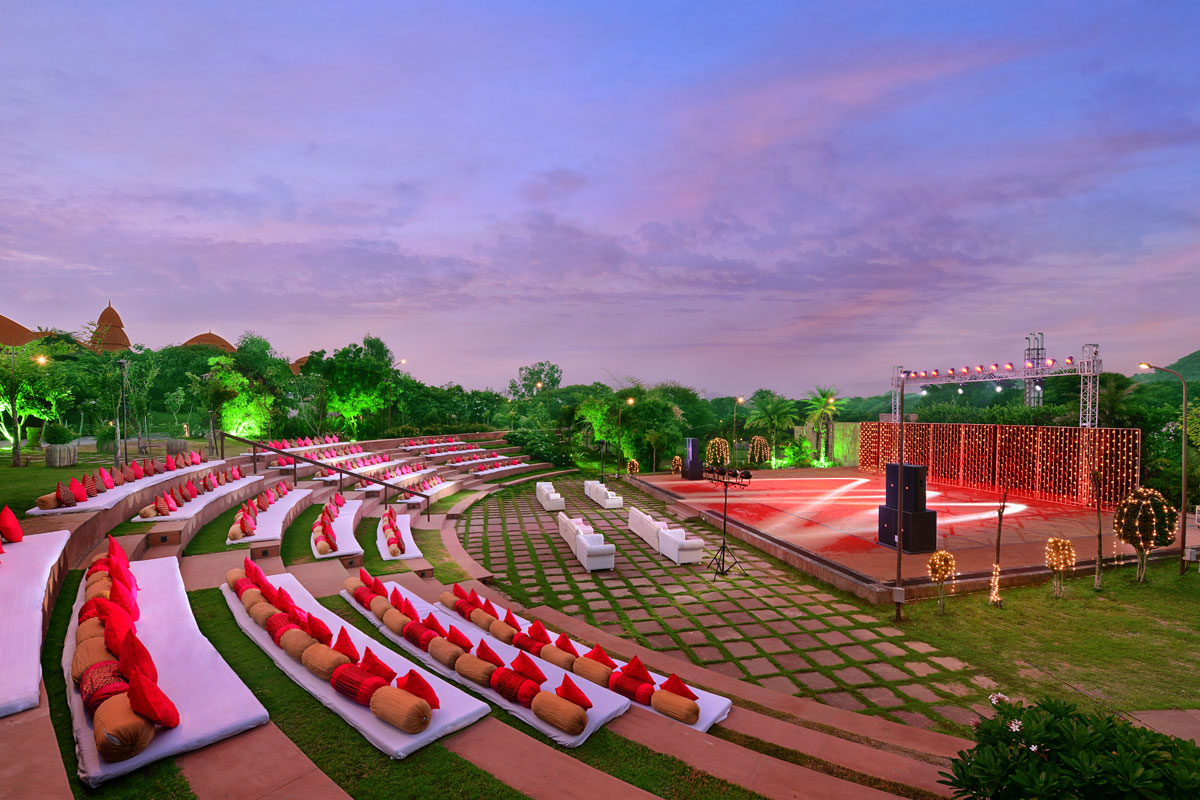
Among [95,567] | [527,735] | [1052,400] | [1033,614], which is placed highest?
[1052,400]

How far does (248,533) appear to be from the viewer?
9.38 metres

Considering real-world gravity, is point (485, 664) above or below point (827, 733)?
above

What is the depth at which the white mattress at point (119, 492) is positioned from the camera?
327 inches

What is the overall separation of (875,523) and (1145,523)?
18.5 ft

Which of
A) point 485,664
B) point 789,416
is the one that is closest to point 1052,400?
point 789,416

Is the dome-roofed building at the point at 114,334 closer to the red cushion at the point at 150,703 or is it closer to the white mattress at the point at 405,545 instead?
the white mattress at the point at 405,545

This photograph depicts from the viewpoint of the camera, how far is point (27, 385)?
1540 cm

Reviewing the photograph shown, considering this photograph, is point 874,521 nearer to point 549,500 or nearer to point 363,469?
point 549,500

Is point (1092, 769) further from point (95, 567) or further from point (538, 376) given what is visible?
point (538, 376)

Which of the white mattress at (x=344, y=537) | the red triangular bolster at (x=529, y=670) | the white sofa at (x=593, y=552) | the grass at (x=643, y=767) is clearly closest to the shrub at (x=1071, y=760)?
the grass at (x=643, y=767)

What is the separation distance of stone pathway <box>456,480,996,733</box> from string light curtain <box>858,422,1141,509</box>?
41.4 ft

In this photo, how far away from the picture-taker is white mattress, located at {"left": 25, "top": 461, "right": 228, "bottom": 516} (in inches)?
327

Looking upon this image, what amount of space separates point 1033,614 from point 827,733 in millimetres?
6749

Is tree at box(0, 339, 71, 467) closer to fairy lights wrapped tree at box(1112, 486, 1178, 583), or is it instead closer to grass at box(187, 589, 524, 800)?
grass at box(187, 589, 524, 800)
